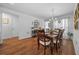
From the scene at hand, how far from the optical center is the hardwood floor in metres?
2.10

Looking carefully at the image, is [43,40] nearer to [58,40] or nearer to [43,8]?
[58,40]

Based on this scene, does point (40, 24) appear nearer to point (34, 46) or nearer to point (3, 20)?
point (34, 46)

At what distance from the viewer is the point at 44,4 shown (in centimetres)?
206

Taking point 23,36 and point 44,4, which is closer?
point 44,4

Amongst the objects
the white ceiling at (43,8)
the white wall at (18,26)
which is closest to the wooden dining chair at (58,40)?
the white ceiling at (43,8)

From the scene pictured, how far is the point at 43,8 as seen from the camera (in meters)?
2.12

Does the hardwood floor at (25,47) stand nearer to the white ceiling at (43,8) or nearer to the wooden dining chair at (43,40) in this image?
the wooden dining chair at (43,40)

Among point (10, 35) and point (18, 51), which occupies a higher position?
point (10, 35)

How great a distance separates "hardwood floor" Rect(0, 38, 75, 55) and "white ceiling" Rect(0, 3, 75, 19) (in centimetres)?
56

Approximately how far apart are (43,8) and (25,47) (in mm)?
878

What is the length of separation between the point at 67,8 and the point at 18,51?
4.22 feet

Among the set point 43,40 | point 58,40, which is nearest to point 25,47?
point 43,40
